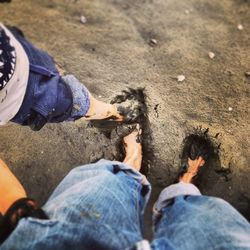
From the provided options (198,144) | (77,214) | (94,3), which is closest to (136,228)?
(77,214)

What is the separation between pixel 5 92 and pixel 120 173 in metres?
0.41

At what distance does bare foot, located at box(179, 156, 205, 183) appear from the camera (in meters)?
1.37

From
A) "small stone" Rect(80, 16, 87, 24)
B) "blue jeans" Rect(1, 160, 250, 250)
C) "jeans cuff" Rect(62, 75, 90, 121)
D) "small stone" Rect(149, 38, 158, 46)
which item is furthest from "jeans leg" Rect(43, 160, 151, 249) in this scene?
"small stone" Rect(80, 16, 87, 24)

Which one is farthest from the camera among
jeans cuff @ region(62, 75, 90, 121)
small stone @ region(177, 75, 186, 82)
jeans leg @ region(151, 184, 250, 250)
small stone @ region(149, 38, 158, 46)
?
small stone @ region(149, 38, 158, 46)

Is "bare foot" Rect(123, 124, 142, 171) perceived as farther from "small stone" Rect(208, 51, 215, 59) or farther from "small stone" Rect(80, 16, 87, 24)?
"small stone" Rect(80, 16, 87, 24)

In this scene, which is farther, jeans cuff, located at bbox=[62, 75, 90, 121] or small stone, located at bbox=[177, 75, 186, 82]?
small stone, located at bbox=[177, 75, 186, 82]

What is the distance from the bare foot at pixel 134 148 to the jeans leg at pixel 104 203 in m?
0.26

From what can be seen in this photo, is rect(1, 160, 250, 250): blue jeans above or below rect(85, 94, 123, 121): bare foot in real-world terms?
above

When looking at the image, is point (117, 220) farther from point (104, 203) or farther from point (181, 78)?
point (181, 78)

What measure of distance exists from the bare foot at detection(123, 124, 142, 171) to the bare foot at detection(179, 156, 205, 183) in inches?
7.1

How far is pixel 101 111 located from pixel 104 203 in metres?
0.54

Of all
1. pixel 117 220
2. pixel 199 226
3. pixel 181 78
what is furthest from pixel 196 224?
pixel 181 78

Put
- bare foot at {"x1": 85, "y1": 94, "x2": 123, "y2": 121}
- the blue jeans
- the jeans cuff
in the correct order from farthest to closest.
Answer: bare foot at {"x1": 85, "y1": 94, "x2": 123, "y2": 121} < the jeans cuff < the blue jeans

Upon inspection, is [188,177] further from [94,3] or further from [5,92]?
[94,3]
